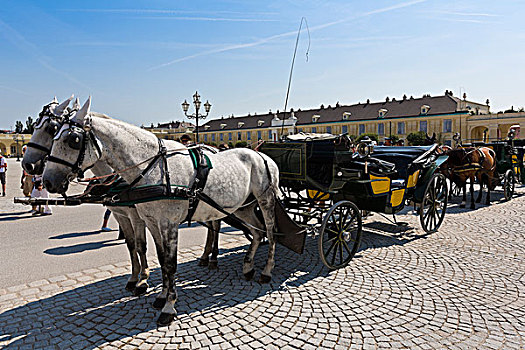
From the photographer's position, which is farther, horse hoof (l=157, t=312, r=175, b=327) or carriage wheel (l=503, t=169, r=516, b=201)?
carriage wheel (l=503, t=169, r=516, b=201)

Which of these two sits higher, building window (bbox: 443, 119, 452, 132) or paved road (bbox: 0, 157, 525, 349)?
building window (bbox: 443, 119, 452, 132)

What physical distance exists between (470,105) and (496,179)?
5950 centimetres

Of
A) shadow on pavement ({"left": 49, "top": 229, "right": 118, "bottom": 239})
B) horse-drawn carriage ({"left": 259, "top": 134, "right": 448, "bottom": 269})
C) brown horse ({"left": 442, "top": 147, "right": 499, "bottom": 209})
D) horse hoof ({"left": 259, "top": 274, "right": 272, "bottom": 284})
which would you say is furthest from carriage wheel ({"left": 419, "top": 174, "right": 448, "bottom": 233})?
shadow on pavement ({"left": 49, "top": 229, "right": 118, "bottom": 239})

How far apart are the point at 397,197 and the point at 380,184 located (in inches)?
27.0

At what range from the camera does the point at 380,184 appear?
5734 mm

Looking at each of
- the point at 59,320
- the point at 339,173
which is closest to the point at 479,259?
the point at 339,173

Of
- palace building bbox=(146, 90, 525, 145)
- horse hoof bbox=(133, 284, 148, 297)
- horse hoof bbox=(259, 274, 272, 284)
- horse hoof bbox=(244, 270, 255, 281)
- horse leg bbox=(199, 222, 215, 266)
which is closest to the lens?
horse hoof bbox=(133, 284, 148, 297)

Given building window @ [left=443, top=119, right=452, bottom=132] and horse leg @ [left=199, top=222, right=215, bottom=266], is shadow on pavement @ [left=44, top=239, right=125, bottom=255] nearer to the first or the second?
horse leg @ [left=199, top=222, right=215, bottom=266]

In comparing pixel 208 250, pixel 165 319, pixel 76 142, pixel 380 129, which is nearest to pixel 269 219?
pixel 208 250

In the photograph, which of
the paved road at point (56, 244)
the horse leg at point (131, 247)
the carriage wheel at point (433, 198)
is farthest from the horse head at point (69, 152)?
the carriage wheel at point (433, 198)

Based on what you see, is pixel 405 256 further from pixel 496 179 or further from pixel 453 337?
pixel 496 179

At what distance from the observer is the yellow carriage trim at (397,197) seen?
6.02 metres

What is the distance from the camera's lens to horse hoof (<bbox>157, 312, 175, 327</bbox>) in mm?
3287

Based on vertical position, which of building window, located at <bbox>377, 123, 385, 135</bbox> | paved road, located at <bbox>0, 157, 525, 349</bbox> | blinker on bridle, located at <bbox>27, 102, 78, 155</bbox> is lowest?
paved road, located at <bbox>0, 157, 525, 349</bbox>
